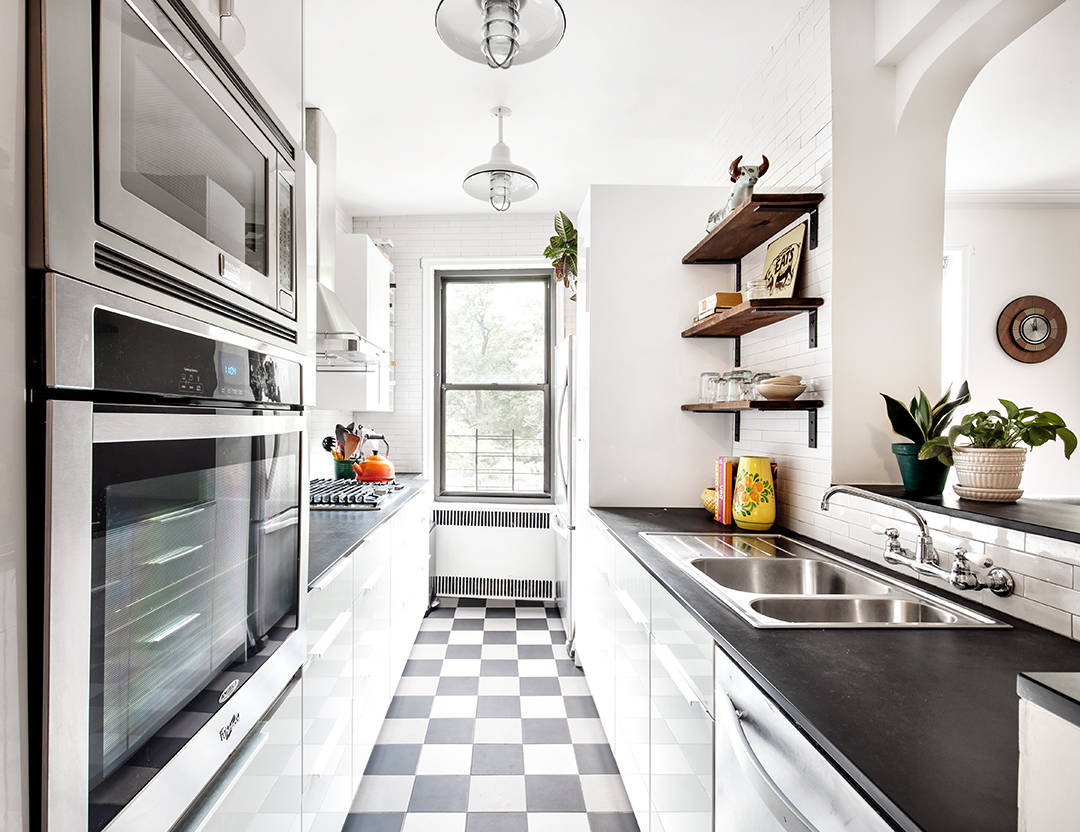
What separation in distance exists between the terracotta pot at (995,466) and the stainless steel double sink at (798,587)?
329mm

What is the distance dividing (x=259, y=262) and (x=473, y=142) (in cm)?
246

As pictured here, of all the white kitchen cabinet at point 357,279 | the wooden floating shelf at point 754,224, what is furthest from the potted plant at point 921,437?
the white kitchen cabinet at point 357,279

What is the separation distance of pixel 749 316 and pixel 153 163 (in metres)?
1.90

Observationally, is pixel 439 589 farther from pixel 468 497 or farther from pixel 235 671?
pixel 235 671

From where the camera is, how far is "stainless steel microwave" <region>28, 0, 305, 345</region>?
0.56 meters

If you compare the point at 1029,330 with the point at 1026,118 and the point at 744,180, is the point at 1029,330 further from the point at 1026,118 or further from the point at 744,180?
the point at 744,180

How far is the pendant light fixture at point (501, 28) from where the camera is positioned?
1.77 m

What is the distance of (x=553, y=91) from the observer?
8.74 ft

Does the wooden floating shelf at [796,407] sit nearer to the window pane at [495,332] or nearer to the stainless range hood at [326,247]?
the stainless range hood at [326,247]

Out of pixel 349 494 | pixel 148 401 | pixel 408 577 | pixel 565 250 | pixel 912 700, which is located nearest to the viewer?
pixel 148 401

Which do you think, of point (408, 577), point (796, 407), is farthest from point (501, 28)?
point (408, 577)

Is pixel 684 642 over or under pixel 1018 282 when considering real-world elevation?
under

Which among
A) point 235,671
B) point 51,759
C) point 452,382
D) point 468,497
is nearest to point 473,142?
point 452,382

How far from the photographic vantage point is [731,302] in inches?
91.5
